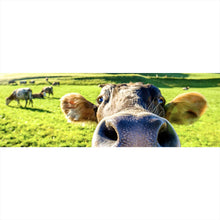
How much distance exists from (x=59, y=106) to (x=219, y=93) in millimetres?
2264

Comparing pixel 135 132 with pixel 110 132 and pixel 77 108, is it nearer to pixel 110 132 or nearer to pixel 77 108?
pixel 110 132

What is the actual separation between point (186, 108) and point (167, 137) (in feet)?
3.67

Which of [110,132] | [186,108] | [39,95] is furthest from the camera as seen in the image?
[39,95]

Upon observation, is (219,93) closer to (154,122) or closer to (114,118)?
(154,122)

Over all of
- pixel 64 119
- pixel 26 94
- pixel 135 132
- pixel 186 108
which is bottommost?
pixel 135 132

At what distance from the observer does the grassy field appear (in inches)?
91.0

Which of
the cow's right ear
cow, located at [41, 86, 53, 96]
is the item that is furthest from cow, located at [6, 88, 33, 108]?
the cow's right ear

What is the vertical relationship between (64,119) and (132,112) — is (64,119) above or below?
above

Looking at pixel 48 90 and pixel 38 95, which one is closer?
pixel 48 90

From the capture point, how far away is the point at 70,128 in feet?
8.11

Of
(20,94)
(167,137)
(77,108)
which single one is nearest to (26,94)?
(20,94)

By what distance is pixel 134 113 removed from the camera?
4.33 feet

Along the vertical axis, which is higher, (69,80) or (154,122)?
(69,80)
